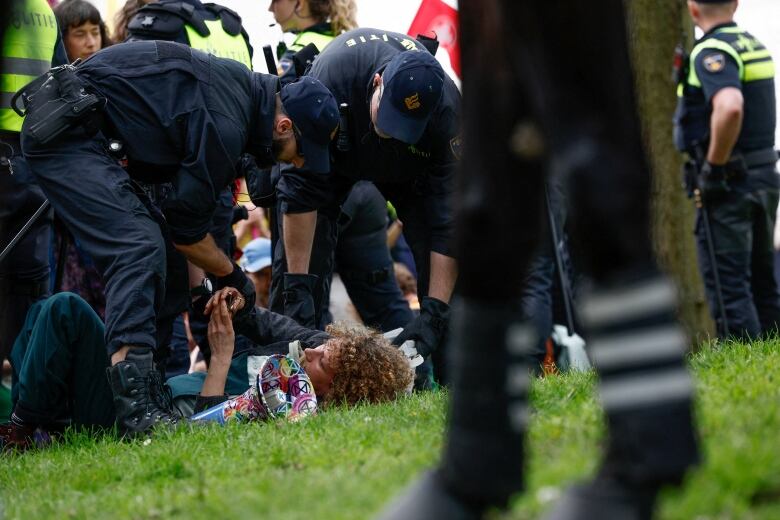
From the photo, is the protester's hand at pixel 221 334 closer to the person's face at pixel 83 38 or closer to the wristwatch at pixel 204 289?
the wristwatch at pixel 204 289

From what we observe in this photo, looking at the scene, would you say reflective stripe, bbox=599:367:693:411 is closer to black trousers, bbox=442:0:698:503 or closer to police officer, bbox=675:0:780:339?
black trousers, bbox=442:0:698:503

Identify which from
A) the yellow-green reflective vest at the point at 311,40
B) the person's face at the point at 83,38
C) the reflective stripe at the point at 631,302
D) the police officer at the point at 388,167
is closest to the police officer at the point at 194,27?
the yellow-green reflective vest at the point at 311,40

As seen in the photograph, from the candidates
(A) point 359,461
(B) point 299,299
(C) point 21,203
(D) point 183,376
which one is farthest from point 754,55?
(A) point 359,461

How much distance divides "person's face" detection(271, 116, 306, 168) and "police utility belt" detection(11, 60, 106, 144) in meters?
0.86

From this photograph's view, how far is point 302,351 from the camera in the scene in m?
6.02

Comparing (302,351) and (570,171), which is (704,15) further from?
(570,171)

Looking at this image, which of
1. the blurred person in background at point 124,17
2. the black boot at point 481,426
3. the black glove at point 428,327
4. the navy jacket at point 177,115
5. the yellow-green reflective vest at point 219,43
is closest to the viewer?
the black boot at point 481,426

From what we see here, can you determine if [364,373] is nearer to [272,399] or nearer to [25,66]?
[272,399]

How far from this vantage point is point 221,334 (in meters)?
6.07

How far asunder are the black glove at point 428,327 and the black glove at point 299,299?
1.86 feet

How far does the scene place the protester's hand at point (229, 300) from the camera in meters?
6.13

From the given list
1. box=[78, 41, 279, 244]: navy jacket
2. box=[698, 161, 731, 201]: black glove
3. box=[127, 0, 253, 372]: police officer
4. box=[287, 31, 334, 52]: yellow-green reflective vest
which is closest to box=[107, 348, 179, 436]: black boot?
box=[78, 41, 279, 244]: navy jacket

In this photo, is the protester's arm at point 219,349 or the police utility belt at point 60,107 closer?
the police utility belt at point 60,107

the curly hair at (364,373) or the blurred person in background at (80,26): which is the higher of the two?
the blurred person in background at (80,26)
